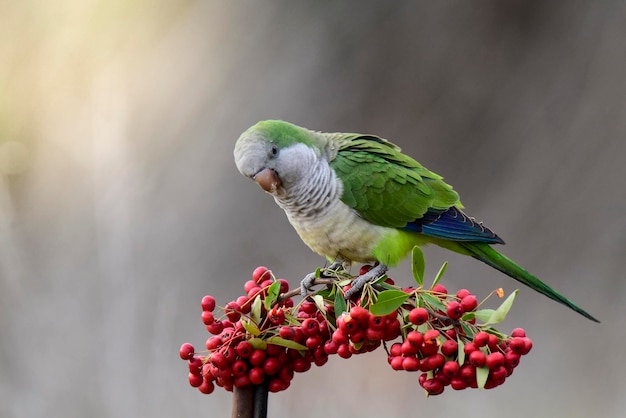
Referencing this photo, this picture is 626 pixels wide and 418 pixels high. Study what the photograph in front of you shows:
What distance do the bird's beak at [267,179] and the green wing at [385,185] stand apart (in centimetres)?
18

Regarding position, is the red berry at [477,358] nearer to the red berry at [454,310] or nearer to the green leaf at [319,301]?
the red berry at [454,310]

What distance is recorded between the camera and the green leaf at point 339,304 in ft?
3.36

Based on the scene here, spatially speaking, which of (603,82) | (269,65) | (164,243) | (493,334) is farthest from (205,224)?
(493,334)

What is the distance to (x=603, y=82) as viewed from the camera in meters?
2.44

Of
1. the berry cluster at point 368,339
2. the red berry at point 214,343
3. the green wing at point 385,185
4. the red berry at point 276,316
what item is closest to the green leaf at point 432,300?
the berry cluster at point 368,339

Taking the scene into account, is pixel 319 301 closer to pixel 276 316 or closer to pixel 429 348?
pixel 276 316

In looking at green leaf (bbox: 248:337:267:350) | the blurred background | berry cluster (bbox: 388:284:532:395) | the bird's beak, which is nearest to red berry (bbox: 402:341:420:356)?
Result: berry cluster (bbox: 388:284:532:395)

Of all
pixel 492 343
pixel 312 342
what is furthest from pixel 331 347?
pixel 492 343

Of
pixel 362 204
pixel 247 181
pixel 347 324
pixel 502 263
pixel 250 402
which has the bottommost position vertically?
pixel 250 402

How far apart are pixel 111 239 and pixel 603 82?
6.69ft

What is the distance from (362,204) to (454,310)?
516 mm

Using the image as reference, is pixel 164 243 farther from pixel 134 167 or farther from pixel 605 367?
pixel 605 367

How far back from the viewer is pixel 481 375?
3.04 feet

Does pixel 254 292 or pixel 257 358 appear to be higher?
pixel 254 292
